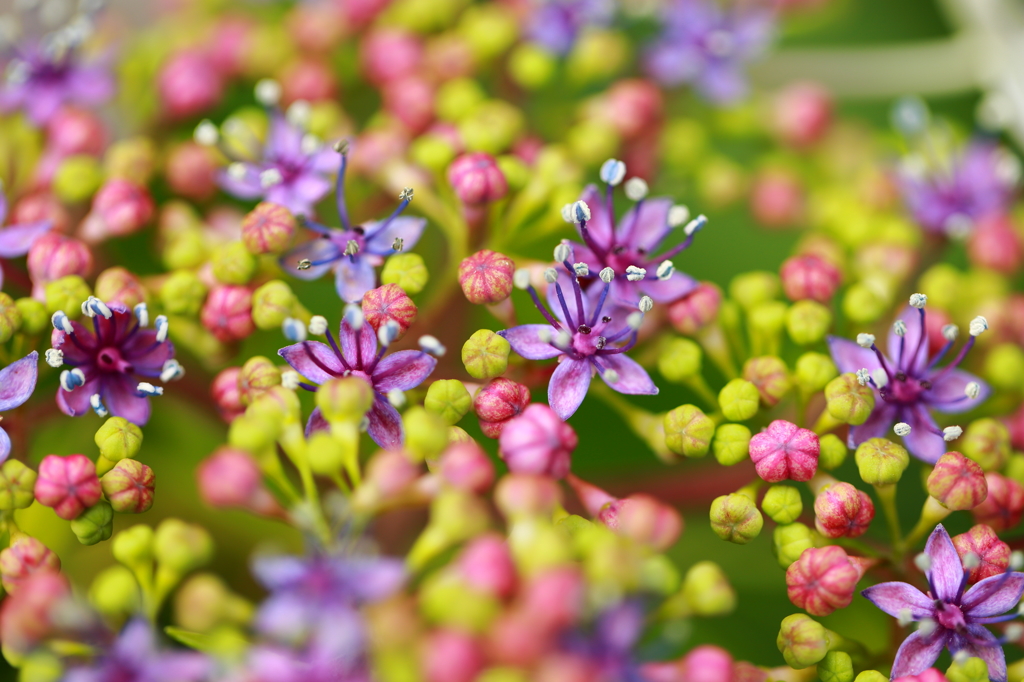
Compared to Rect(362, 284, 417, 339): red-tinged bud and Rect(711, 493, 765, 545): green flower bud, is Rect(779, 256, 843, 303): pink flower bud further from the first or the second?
Rect(362, 284, 417, 339): red-tinged bud

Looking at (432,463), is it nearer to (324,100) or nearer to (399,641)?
(399,641)

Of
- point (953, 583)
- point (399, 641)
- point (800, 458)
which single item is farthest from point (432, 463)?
point (953, 583)

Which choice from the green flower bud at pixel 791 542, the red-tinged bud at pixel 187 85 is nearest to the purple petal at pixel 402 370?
the green flower bud at pixel 791 542

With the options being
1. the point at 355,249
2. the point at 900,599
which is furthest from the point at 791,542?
the point at 355,249

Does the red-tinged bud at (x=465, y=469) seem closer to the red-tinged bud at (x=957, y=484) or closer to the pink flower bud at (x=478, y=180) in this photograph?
the pink flower bud at (x=478, y=180)

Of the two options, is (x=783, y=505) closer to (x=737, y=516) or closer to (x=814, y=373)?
(x=737, y=516)

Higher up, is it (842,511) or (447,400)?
(447,400)
